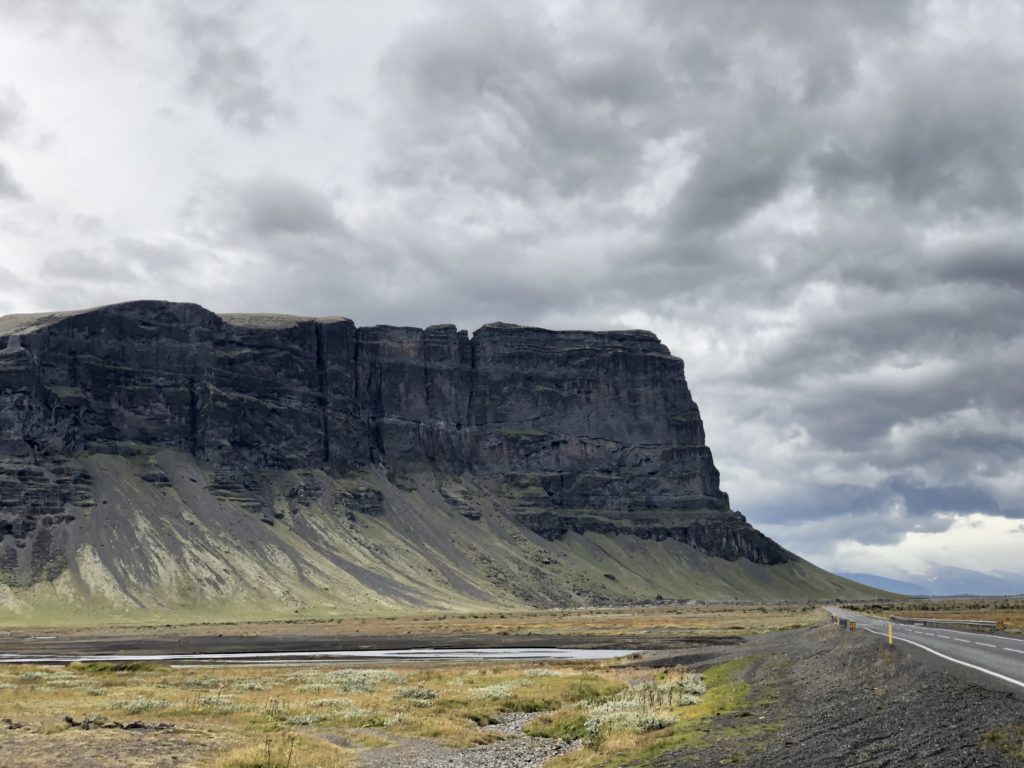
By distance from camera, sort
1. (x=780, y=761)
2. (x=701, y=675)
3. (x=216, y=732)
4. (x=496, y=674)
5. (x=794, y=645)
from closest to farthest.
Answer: (x=780, y=761) < (x=216, y=732) < (x=701, y=675) < (x=496, y=674) < (x=794, y=645)

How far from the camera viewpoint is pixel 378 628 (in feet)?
461

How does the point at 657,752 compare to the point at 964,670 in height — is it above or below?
below

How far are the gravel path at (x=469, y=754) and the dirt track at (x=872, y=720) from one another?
247 inches

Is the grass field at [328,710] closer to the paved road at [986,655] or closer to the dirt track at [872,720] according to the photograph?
the dirt track at [872,720]

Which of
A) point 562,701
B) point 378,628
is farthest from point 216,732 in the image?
point 378,628

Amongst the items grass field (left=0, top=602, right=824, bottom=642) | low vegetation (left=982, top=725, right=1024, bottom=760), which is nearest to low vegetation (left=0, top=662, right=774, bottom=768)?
low vegetation (left=982, top=725, right=1024, bottom=760)

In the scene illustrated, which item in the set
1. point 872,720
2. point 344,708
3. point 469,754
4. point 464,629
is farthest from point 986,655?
point 464,629

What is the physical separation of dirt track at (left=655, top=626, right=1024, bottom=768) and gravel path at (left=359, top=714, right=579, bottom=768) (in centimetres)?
628

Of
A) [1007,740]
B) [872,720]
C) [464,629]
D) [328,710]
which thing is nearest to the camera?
[1007,740]

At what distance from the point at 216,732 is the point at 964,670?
88.1 feet

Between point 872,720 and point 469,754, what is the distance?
14.5m

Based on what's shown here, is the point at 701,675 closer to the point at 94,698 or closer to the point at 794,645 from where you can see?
the point at 794,645

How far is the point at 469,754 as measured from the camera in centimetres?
3447

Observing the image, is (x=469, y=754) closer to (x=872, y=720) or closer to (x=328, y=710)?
(x=328, y=710)
